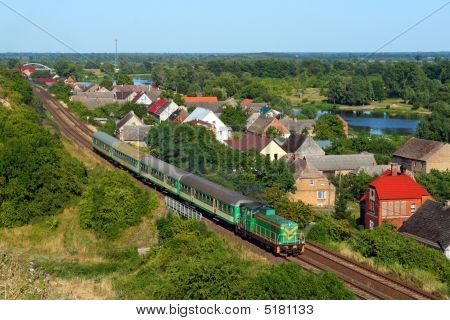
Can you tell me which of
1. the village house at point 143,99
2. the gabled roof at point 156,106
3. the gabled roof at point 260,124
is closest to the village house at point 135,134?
the gabled roof at point 260,124

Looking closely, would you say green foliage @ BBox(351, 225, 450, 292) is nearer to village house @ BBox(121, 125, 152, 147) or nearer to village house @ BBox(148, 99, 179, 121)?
village house @ BBox(121, 125, 152, 147)

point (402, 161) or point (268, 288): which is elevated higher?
point (268, 288)

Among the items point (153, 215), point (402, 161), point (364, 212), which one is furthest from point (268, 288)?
point (402, 161)

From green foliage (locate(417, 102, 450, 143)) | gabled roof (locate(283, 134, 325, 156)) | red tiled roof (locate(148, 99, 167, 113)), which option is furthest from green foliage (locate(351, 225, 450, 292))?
red tiled roof (locate(148, 99, 167, 113))

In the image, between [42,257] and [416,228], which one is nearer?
[42,257]

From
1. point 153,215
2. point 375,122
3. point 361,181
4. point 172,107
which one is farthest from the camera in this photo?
point 375,122

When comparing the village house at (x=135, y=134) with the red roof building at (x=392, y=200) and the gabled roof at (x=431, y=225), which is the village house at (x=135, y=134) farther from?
the gabled roof at (x=431, y=225)

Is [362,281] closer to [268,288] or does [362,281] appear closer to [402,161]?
[268,288]
